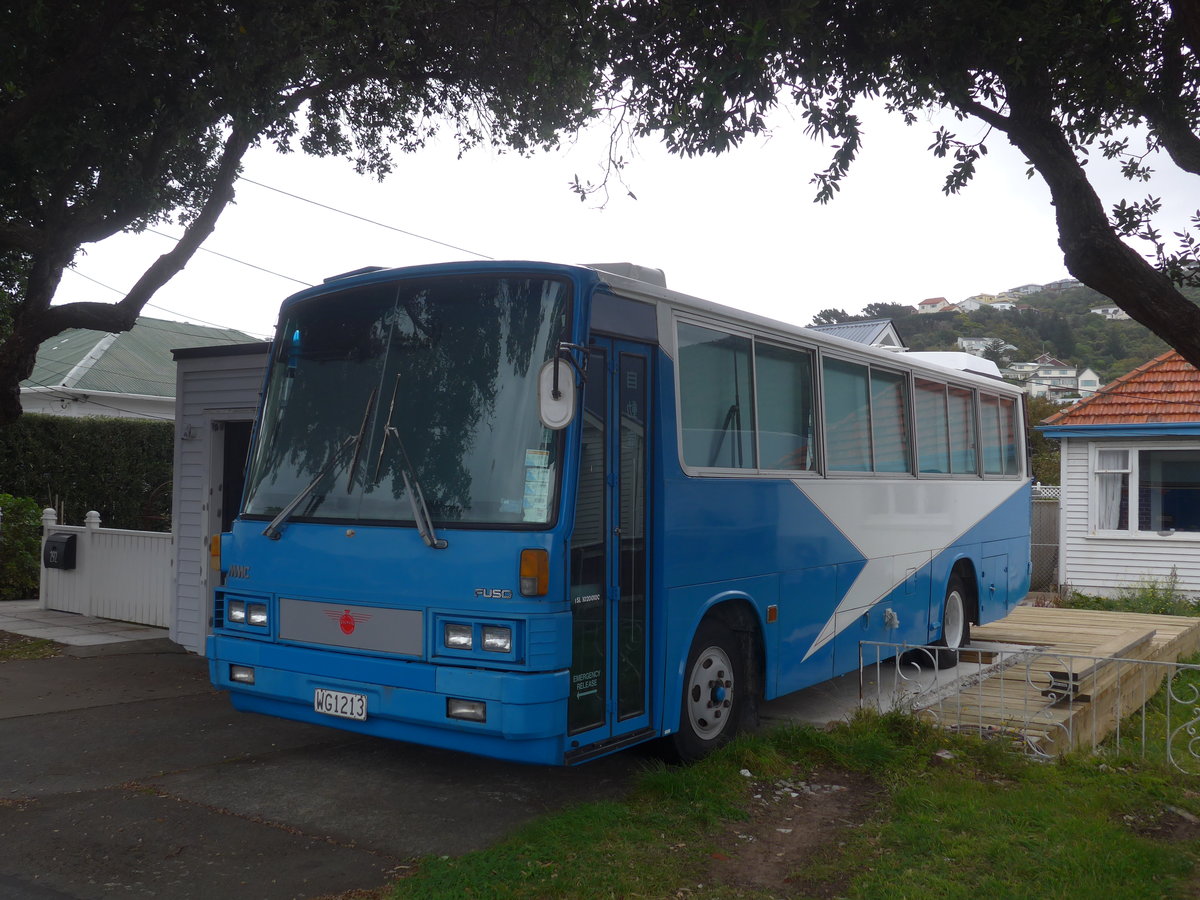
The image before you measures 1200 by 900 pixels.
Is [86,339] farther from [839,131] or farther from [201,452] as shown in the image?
[839,131]

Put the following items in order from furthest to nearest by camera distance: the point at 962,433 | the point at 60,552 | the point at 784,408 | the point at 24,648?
1. the point at 60,552
2. the point at 24,648
3. the point at 962,433
4. the point at 784,408

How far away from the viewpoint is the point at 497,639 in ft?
18.7

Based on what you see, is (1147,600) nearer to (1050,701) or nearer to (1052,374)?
(1050,701)

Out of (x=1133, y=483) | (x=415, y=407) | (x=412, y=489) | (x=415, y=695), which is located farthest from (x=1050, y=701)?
(x=1133, y=483)

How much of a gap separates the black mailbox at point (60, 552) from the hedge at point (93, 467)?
16.3 feet

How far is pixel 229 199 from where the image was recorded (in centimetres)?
1245

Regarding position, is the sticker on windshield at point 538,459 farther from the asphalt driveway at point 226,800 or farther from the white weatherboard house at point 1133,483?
the white weatherboard house at point 1133,483

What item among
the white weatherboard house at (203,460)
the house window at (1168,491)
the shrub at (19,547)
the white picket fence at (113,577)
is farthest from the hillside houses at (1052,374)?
the white weatherboard house at (203,460)

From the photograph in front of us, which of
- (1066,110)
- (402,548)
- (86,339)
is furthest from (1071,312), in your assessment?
(402,548)

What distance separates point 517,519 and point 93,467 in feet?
56.0

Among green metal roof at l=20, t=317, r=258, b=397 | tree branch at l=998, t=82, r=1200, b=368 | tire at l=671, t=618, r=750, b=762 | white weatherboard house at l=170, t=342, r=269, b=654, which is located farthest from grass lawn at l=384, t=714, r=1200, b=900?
green metal roof at l=20, t=317, r=258, b=397

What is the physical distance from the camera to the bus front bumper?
559 cm

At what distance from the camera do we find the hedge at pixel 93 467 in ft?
62.0

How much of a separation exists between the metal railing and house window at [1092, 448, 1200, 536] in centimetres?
783
